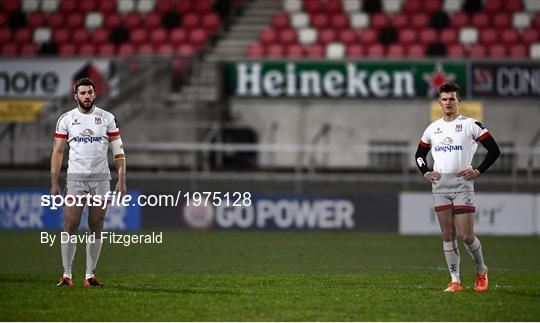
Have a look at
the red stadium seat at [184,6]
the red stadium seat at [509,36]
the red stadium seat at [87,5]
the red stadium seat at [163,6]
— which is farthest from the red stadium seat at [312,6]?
the red stadium seat at [87,5]

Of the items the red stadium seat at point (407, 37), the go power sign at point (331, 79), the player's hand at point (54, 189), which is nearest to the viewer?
the player's hand at point (54, 189)

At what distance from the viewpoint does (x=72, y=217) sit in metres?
12.0

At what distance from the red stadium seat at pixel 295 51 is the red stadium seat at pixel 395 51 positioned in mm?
2274

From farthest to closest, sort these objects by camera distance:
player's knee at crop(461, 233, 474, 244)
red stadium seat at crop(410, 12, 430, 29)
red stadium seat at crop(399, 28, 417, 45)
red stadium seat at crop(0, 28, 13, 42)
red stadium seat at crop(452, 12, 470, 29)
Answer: red stadium seat at crop(0, 28, 13, 42) < red stadium seat at crop(410, 12, 430, 29) < red stadium seat at crop(452, 12, 470, 29) < red stadium seat at crop(399, 28, 417, 45) < player's knee at crop(461, 233, 474, 244)

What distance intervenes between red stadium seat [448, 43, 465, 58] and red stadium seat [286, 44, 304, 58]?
12.7 feet

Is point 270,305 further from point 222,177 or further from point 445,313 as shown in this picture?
point 222,177

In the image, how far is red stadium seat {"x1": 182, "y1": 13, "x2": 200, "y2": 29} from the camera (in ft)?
103

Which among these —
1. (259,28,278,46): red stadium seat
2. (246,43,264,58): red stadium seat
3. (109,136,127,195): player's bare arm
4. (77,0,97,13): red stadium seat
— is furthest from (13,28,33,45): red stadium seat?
(109,136,127,195): player's bare arm

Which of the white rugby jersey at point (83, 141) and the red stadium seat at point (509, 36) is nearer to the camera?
the white rugby jersey at point (83, 141)

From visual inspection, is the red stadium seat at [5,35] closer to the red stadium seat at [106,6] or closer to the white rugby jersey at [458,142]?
the red stadium seat at [106,6]

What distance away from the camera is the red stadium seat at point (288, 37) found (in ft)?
99.3

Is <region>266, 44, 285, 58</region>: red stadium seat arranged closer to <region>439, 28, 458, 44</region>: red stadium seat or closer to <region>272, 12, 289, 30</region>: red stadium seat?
<region>272, 12, 289, 30</region>: red stadium seat

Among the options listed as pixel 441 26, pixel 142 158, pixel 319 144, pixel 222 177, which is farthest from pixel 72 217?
pixel 441 26

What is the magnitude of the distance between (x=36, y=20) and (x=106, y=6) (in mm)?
2031
